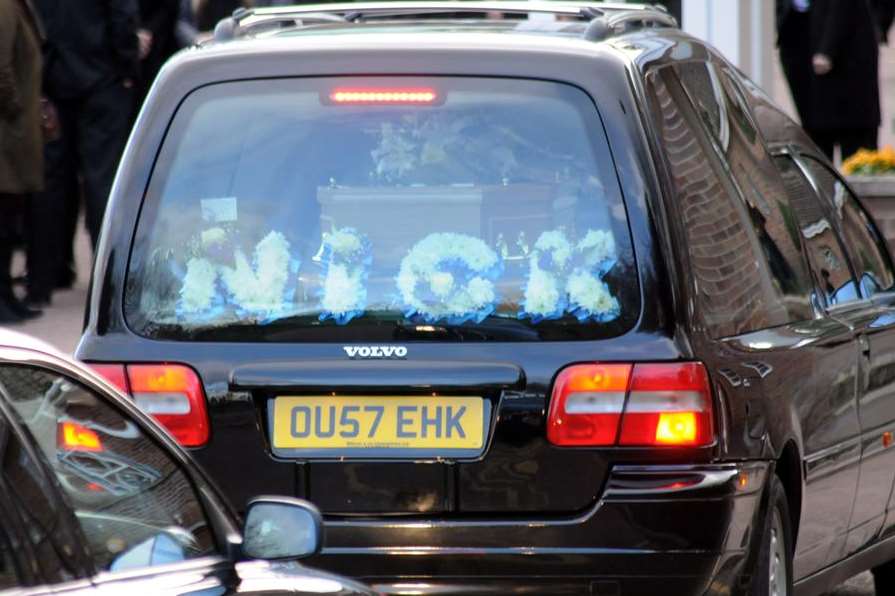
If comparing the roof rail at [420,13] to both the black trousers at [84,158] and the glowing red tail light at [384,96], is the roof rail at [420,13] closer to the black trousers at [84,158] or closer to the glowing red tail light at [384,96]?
the glowing red tail light at [384,96]

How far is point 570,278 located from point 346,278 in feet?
1.71

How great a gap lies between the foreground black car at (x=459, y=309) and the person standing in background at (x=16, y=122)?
21.7 feet

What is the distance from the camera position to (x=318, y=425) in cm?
544

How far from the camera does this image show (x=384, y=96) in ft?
18.4

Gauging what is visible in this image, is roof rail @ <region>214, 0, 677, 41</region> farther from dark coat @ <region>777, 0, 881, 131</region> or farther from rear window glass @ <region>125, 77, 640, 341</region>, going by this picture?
dark coat @ <region>777, 0, 881, 131</region>

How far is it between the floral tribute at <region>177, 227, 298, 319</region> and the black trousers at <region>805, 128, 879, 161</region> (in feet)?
34.1

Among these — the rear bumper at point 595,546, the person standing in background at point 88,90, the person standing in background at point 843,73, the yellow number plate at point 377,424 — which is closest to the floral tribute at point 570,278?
the yellow number plate at point 377,424

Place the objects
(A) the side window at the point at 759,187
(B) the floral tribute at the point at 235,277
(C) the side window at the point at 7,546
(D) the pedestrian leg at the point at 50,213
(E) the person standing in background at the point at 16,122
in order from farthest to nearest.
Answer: (D) the pedestrian leg at the point at 50,213, (E) the person standing in background at the point at 16,122, (A) the side window at the point at 759,187, (B) the floral tribute at the point at 235,277, (C) the side window at the point at 7,546

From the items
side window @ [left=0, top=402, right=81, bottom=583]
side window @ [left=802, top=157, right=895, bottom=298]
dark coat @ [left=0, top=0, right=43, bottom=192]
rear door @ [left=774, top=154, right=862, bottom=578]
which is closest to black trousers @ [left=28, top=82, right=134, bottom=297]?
dark coat @ [left=0, top=0, right=43, bottom=192]

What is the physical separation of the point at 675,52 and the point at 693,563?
1457mm

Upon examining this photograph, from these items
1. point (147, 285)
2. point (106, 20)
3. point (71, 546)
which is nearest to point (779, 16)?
point (106, 20)

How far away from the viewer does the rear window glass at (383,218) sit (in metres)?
5.44

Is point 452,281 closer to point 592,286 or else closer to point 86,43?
point 592,286

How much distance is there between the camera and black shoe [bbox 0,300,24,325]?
500 inches
